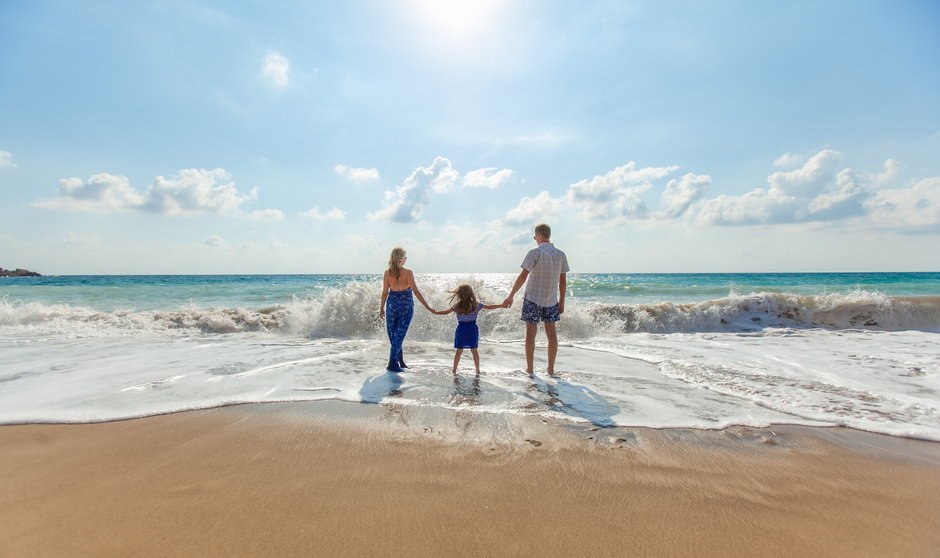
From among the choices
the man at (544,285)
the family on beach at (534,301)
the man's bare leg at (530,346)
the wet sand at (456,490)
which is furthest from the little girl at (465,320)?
the wet sand at (456,490)

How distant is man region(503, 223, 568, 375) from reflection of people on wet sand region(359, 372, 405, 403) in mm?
1901

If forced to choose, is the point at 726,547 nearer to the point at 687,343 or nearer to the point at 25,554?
the point at 25,554

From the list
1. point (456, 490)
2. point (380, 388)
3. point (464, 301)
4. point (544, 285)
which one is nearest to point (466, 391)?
point (380, 388)

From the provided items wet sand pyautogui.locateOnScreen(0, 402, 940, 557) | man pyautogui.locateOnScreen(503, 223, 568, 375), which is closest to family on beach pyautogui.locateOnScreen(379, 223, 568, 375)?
man pyautogui.locateOnScreen(503, 223, 568, 375)

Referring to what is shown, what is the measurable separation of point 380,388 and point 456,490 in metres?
2.77

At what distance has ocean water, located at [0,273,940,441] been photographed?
4355mm

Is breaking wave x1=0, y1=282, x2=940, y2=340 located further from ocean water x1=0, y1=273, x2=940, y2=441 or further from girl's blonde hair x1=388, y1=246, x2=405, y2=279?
girl's blonde hair x1=388, y1=246, x2=405, y2=279

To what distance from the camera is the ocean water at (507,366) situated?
436 centimetres

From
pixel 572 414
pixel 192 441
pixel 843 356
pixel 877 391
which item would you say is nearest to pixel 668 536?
pixel 572 414

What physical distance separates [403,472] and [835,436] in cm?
369

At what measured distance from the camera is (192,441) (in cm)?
340

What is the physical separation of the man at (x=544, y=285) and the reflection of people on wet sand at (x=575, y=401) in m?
0.72

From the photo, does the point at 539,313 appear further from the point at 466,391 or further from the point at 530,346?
the point at 466,391

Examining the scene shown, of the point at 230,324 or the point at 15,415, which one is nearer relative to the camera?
the point at 15,415
